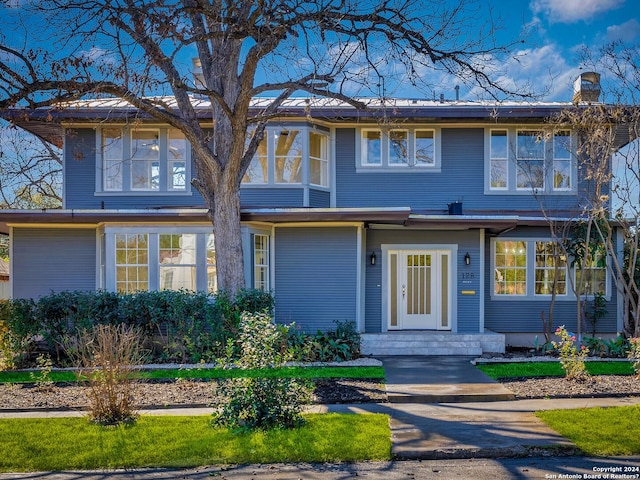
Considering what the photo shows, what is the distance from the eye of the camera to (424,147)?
15938mm

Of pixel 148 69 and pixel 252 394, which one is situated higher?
pixel 148 69

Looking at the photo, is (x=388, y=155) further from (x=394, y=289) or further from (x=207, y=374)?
(x=207, y=374)

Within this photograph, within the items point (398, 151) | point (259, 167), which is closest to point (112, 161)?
point (259, 167)

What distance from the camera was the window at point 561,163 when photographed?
15711 millimetres

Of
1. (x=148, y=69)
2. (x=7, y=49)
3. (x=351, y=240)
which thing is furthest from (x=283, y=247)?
(x=7, y=49)

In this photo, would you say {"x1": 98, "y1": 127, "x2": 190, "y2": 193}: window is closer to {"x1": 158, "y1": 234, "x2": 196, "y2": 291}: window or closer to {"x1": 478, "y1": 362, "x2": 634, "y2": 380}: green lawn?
{"x1": 158, "y1": 234, "x2": 196, "y2": 291}: window

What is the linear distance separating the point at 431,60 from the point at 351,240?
489 centimetres

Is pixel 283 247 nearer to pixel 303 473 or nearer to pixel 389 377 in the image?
pixel 389 377

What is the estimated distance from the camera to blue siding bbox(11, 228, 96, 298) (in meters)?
14.9

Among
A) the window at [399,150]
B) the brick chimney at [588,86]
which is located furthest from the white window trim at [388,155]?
the brick chimney at [588,86]

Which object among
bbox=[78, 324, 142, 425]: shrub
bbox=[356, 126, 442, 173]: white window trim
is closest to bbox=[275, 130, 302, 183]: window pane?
bbox=[356, 126, 442, 173]: white window trim

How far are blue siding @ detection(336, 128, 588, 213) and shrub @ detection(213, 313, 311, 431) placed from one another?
858 centimetres

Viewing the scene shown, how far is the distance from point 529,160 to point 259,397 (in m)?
11.3

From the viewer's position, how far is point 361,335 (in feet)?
45.9
